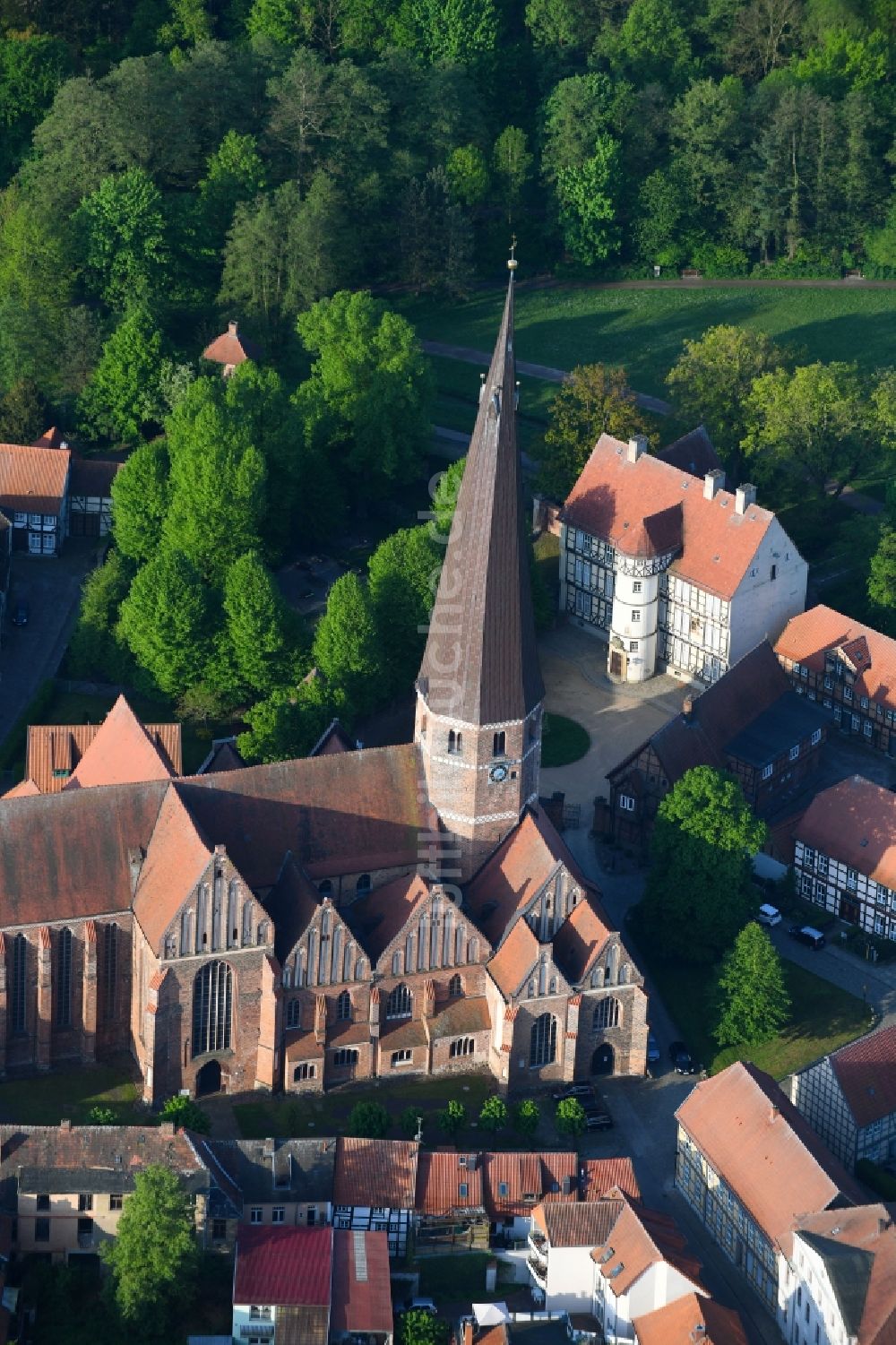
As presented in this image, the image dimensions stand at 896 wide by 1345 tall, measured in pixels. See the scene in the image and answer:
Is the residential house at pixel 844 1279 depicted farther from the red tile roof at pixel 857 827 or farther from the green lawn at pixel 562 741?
the green lawn at pixel 562 741

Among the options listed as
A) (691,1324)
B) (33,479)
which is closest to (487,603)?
(691,1324)

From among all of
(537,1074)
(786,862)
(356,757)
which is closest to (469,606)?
(356,757)

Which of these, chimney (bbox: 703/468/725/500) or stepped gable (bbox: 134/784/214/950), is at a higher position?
chimney (bbox: 703/468/725/500)

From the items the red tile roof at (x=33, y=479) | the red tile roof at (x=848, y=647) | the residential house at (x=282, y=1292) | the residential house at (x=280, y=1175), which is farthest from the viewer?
the red tile roof at (x=33, y=479)

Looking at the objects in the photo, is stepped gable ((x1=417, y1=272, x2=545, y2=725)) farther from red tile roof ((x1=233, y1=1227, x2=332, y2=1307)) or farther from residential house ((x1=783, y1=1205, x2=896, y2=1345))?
residential house ((x1=783, y1=1205, x2=896, y2=1345))

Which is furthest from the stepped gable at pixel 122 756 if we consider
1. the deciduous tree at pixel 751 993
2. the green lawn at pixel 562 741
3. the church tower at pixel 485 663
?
the deciduous tree at pixel 751 993

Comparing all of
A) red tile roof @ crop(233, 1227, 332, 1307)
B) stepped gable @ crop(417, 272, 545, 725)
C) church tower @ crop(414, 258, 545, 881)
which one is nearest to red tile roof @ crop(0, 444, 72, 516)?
church tower @ crop(414, 258, 545, 881)

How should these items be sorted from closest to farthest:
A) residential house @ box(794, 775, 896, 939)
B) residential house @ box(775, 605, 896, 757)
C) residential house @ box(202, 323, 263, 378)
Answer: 1. residential house @ box(794, 775, 896, 939)
2. residential house @ box(775, 605, 896, 757)
3. residential house @ box(202, 323, 263, 378)
